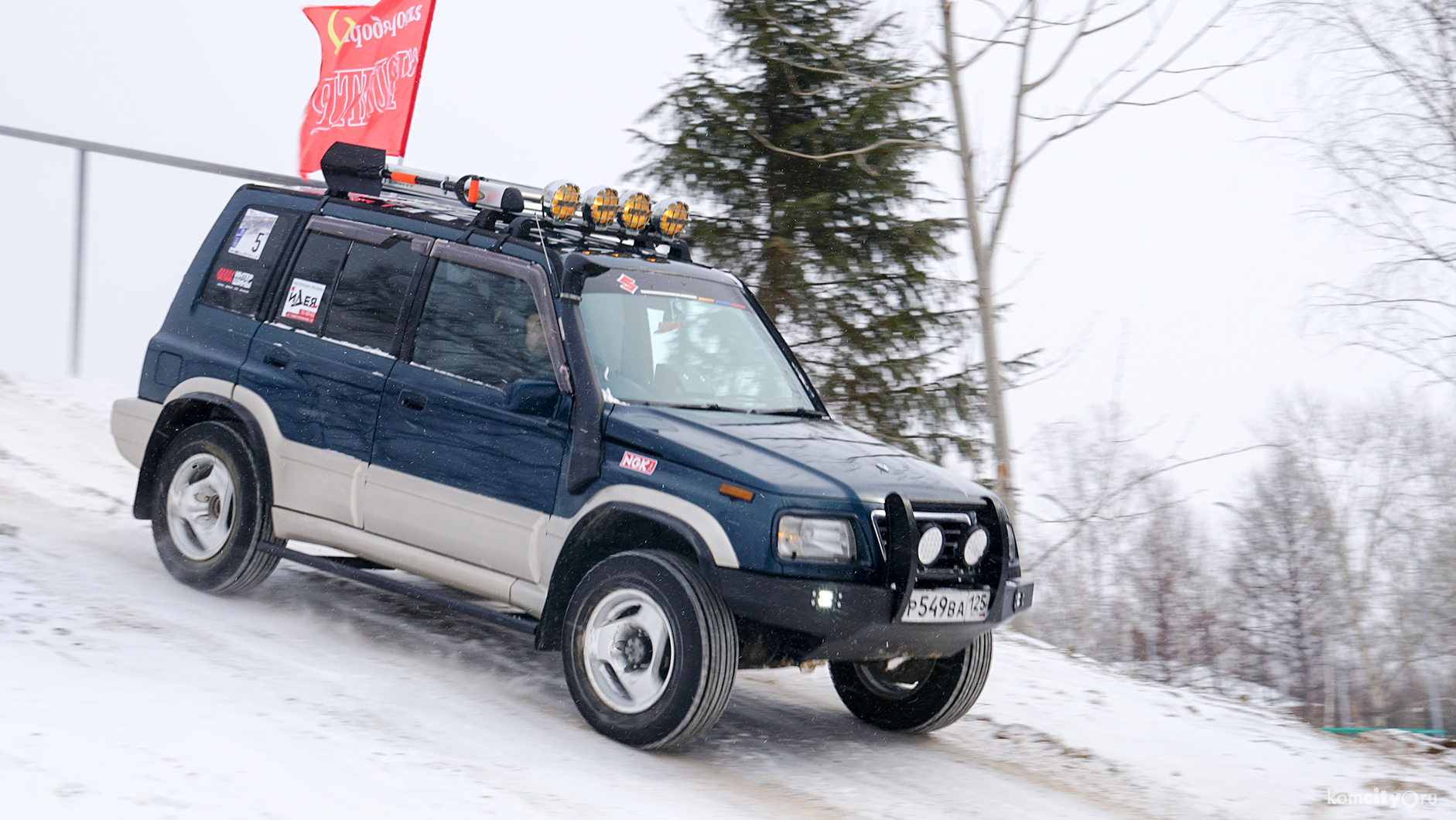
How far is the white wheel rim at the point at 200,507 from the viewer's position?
6.45 m

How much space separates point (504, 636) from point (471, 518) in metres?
1.46

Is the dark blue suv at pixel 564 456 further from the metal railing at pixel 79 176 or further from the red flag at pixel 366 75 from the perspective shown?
the metal railing at pixel 79 176

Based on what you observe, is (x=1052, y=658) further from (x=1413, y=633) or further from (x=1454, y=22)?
(x=1413, y=633)

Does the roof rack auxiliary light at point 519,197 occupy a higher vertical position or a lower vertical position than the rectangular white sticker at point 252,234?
higher

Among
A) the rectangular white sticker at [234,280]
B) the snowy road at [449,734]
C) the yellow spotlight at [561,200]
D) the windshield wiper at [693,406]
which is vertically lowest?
the snowy road at [449,734]

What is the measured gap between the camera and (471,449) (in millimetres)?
5441

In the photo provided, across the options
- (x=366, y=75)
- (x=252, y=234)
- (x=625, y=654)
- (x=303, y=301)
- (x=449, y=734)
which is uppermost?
(x=366, y=75)

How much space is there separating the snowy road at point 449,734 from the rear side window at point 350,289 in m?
1.47

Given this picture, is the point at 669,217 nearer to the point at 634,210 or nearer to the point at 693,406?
the point at 634,210

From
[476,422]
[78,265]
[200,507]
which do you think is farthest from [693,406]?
[78,265]

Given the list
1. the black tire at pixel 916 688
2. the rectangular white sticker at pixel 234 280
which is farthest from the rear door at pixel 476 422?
the black tire at pixel 916 688

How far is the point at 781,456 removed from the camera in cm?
494

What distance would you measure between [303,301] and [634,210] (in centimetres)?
170

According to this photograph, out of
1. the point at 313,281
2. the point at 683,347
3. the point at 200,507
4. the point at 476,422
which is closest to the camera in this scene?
the point at 476,422
